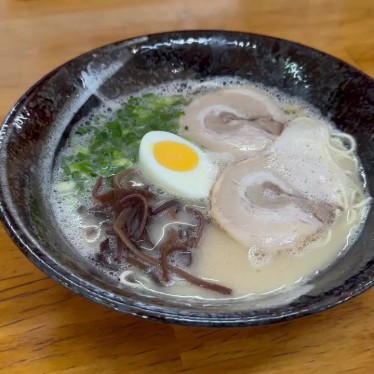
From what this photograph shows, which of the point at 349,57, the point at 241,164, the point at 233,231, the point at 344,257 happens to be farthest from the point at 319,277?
the point at 349,57

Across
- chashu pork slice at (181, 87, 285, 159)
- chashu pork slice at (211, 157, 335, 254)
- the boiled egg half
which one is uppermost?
chashu pork slice at (181, 87, 285, 159)

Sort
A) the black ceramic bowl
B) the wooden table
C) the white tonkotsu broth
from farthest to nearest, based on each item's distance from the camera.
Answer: the white tonkotsu broth → the wooden table → the black ceramic bowl

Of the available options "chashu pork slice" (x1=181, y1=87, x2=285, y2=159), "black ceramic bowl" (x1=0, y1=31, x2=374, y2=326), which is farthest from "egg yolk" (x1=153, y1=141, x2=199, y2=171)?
"black ceramic bowl" (x1=0, y1=31, x2=374, y2=326)

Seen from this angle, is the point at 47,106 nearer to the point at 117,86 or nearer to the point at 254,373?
the point at 117,86

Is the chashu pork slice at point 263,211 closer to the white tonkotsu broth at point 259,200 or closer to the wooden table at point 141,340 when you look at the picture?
the white tonkotsu broth at point 259,200

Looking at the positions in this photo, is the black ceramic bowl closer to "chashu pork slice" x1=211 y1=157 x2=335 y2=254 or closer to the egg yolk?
"chashu pork slice" x1=211 y1=157 x2=335 y2=254

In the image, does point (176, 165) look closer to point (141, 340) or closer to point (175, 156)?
point (175, 156)

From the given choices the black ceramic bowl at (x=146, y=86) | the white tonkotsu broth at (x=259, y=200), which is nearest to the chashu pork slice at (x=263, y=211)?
the white tonkotsu broth at (x=259, y=200)
